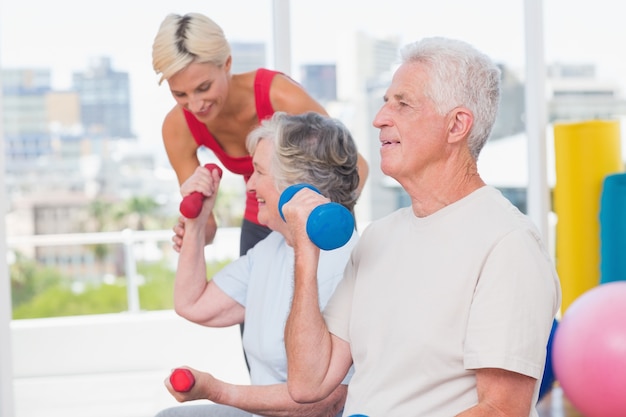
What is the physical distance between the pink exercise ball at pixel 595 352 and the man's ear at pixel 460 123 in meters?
1.41

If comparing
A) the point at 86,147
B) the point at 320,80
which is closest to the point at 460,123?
the point at 320,80

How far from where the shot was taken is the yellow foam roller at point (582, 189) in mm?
3510

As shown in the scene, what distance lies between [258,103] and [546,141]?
5.84 feet

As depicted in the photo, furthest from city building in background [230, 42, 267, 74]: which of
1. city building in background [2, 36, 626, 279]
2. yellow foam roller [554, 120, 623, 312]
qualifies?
yellow foam roller [554, 120, 623, 312]

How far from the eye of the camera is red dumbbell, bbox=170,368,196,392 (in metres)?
1.53

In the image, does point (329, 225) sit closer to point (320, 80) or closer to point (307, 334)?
point (307, 334)

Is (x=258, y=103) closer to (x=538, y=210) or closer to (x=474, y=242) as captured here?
(x=474, y=242)

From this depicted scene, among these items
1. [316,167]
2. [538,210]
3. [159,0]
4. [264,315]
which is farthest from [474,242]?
[159,0]

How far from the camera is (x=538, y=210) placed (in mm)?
3688

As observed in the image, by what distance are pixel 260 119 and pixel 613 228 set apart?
1701 millimetres

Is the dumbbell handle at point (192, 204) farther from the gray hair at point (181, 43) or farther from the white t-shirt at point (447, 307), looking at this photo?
the white t-shirt at point (447, 307)

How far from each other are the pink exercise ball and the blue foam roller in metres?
0.55

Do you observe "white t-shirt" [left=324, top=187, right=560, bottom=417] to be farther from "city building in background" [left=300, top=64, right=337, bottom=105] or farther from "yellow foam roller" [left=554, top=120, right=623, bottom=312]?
"city building in background" [left=300, top=64, right=337, bottom=105]

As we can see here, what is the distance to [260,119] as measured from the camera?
2289mm
